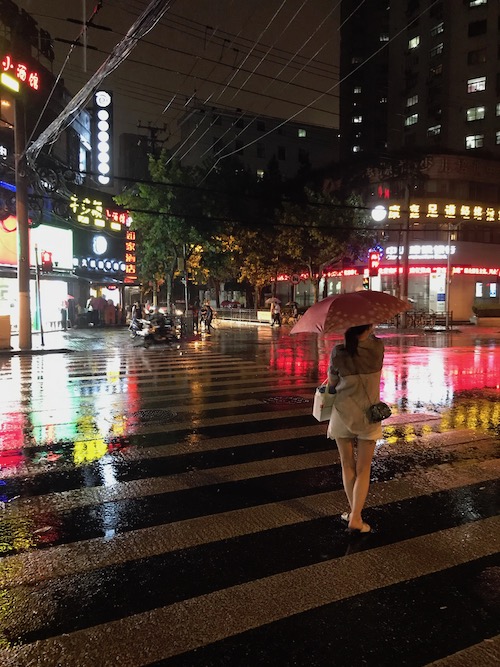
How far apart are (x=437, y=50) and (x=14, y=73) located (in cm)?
5415

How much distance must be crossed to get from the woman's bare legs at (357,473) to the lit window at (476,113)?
61.2 meters

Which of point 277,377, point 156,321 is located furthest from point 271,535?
point 156,321

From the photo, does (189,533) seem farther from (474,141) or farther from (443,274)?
(474,141)

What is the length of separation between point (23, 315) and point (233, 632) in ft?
60.2

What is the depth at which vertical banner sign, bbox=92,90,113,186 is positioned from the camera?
25.8m

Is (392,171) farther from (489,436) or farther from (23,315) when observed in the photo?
(489,436)

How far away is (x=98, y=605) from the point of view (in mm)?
3301

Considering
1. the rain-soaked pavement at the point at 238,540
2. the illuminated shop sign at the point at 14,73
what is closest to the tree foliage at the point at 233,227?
the illuminated shop sign at the point at 14,73

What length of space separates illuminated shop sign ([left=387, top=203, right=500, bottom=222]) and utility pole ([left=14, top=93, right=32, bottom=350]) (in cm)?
2820

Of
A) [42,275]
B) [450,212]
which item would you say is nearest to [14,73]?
[42,275]

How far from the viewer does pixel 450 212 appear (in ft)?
132

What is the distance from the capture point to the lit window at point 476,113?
55.1m

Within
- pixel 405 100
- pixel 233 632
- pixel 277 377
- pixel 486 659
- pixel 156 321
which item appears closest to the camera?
pixel 486 659

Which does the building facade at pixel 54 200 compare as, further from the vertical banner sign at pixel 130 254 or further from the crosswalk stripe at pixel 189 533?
the crosswalk stripe at pixel 189 533
